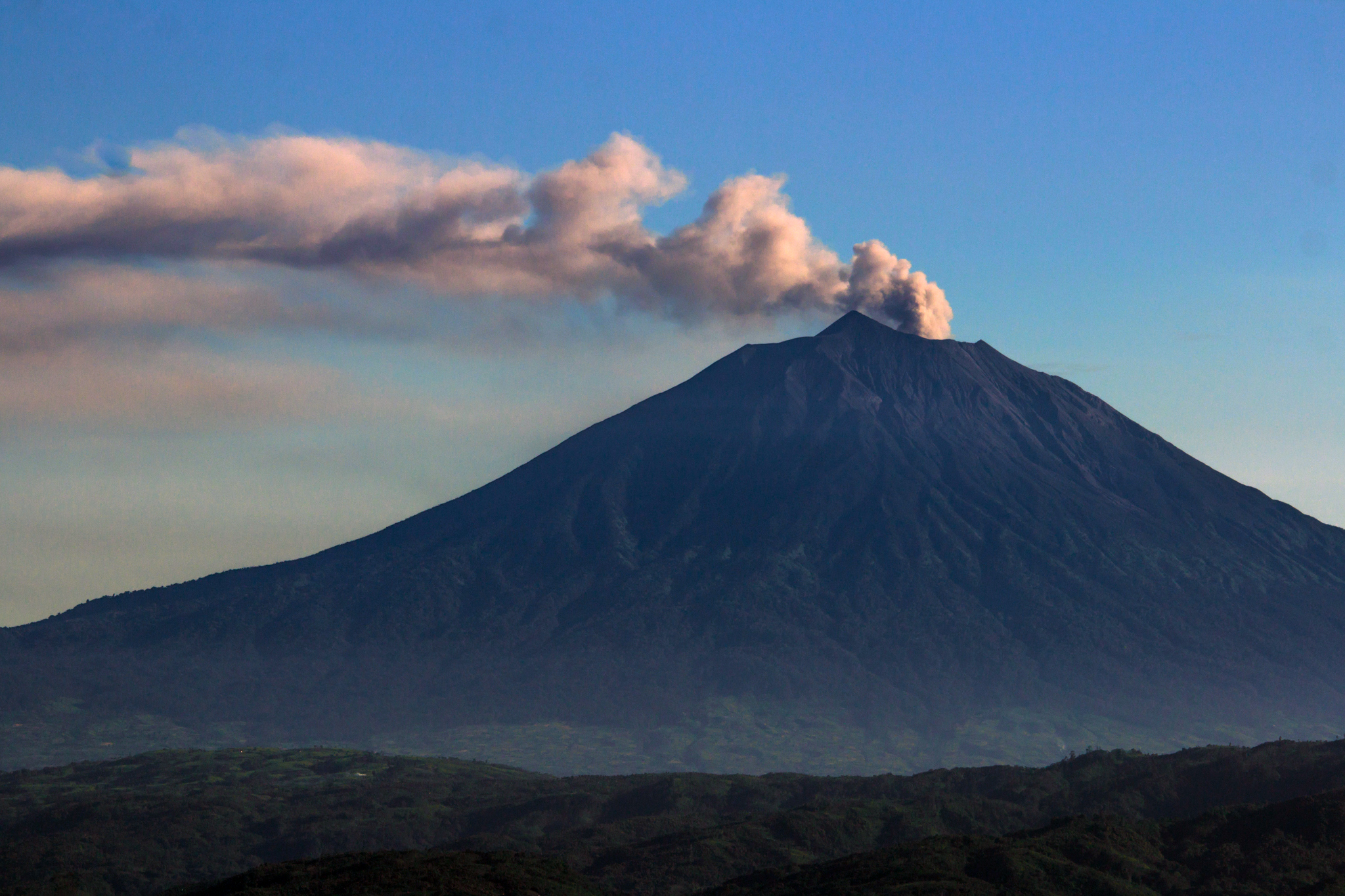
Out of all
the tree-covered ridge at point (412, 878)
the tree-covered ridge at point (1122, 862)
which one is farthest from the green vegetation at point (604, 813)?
the tree-covered ridge at point (412, 878)

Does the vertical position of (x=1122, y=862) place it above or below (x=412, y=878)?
below

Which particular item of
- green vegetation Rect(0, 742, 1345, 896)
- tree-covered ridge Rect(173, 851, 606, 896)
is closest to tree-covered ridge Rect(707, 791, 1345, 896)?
tree-covered ridge Rect(173, 851, 606, 896)

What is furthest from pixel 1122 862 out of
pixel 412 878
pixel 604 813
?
pixel 604 813

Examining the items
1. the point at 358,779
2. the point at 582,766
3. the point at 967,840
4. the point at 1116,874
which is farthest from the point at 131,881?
the point at 582,766

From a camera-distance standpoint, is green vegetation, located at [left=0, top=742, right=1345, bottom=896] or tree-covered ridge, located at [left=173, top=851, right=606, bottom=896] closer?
tree-covered ridge, located at [left=173, top=851, right=606, bottom=896]

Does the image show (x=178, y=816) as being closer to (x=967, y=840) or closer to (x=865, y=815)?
(x=865, y=815)

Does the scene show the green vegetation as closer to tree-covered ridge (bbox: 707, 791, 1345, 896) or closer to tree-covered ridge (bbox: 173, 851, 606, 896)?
tree-covered ridge (bbox: 707, 791, 1345, 896)

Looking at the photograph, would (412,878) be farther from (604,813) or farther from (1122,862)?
(604,813)

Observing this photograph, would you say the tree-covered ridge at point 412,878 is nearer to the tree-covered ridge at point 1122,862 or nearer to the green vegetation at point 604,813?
the tree-covered ridge at point 1122,862
